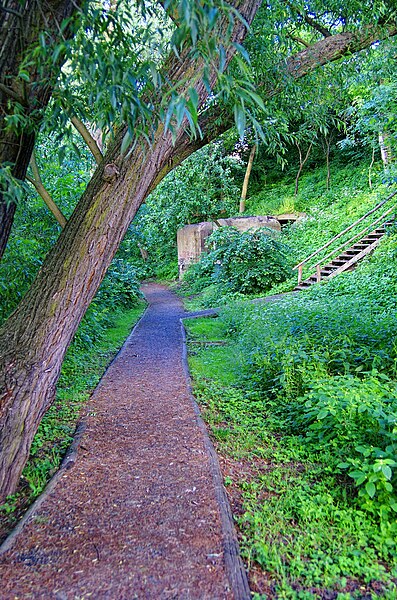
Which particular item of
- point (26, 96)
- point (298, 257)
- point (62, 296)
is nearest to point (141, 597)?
point (62, 296)

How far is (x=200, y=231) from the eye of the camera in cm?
1839

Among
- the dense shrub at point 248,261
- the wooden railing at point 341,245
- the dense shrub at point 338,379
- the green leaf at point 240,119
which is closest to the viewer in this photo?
the green leaf at point 240,119

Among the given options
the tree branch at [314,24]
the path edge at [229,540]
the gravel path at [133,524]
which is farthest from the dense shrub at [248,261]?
the path edge at [229,540]

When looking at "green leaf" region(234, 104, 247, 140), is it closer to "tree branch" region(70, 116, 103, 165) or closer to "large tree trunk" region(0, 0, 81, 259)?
"large tree trunk" region(0, 0, 81, 259)

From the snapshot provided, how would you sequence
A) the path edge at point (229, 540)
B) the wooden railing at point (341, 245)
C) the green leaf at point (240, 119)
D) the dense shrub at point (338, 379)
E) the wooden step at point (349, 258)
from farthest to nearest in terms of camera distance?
the wooden railing at point (341, 245), the wooden step at point (349, 258), the dense shrub at point (338, 379), the path edge at point (229, 540), the green leaf at point (240, 119)

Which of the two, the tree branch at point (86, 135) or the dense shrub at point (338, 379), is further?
the dense shrub at point (338, 379)

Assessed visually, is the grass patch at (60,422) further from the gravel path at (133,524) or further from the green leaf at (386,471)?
the green leaf at (386,471)

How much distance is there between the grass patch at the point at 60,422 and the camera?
9.75ft

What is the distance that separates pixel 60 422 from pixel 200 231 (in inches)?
A: 581

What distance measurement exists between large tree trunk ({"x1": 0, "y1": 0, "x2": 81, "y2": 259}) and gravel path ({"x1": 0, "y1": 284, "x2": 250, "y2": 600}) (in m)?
2.03

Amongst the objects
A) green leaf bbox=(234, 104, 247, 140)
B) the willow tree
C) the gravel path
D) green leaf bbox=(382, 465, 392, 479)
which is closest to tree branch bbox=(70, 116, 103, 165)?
the willow tree

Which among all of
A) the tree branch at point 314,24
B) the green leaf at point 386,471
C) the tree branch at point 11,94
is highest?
the tree branch at point 314,24

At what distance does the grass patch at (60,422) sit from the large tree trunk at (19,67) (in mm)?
2018

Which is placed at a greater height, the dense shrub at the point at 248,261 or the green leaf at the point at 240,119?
the green leaf at the point at 240,119
